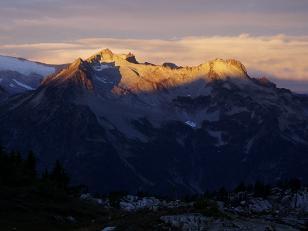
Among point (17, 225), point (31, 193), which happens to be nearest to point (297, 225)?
point (17, 225)

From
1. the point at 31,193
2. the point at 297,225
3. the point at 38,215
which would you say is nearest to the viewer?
the point at 297,225

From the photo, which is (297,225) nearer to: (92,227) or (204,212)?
(204,212)

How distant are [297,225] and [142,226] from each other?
10.8 m

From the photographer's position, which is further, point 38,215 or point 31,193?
point 31,193

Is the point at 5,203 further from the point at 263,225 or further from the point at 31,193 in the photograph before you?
the point at 263,225

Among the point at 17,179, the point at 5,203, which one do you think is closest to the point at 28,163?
the point at 17,179

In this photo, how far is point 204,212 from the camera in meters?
49.8

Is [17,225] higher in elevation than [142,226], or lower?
lower

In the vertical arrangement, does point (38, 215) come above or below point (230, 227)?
below

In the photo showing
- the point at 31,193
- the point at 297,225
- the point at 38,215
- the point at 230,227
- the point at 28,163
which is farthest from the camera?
the point at 28,163

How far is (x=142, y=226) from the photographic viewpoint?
48094mm

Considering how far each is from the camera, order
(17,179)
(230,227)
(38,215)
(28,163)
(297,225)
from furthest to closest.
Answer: (28,163) < (17,179) < (38,215) < (297,225) < (230,227)

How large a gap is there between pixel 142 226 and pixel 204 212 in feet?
14.4

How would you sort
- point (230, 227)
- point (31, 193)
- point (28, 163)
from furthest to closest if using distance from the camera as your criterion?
point (28, 163) → point (31, 193) → point (230, 227)
